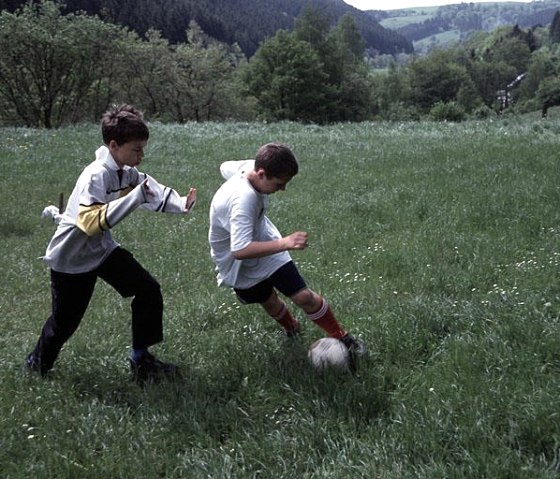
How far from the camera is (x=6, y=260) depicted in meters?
8.55

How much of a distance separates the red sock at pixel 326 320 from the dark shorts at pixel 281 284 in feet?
0.73

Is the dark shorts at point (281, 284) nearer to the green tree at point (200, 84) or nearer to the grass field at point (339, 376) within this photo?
the grass field at point (339, 376)

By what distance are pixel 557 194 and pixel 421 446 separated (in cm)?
667

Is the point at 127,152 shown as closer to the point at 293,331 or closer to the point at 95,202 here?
the point at 95,202

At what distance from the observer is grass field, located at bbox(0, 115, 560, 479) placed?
3.54 m

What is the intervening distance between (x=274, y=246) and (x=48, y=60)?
32.1m

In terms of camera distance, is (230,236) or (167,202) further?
(230,236)

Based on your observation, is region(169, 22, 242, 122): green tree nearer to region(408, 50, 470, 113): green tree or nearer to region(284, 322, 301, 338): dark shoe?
region(284, 322, 301, 338): dark shoe

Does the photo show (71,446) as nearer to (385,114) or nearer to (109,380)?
(109,380)

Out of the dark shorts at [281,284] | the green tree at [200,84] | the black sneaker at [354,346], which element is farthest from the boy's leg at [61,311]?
the green tree at [200,84]

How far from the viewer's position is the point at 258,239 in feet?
16.0

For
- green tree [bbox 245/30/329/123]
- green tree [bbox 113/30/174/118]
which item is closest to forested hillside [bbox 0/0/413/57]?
green tree [bbox 113/30/174/118]

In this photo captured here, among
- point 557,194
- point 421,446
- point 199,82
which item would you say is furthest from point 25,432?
point 199,82

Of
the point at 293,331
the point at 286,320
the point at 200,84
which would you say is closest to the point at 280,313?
the point at 286,320
